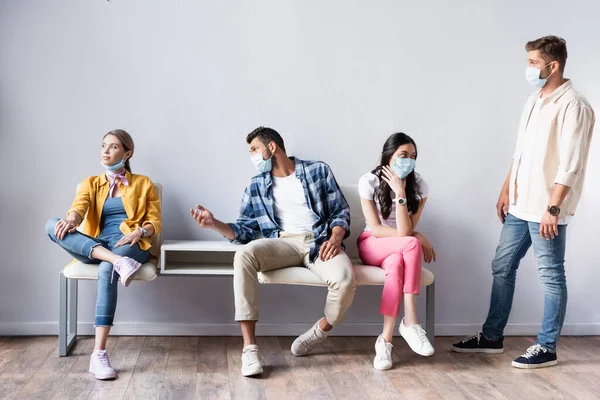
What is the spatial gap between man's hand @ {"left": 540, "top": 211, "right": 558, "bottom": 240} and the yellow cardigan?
165 centimetres

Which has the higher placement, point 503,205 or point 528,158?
point 528,158

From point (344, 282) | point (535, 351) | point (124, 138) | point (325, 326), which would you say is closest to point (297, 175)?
point (344, 282)

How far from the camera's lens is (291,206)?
3223 millimetres

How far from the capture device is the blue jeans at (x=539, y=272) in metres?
2.95

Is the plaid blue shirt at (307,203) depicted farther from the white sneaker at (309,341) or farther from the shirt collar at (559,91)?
the shirt collar at (559,91)

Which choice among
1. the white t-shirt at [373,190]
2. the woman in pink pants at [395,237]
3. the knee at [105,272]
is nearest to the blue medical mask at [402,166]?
the woman in pink pants at [395,237]

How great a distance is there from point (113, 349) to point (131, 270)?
53 centimetres

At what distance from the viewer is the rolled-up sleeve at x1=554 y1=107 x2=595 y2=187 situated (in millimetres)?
2809

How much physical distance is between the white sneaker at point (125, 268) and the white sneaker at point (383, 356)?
1.07 m

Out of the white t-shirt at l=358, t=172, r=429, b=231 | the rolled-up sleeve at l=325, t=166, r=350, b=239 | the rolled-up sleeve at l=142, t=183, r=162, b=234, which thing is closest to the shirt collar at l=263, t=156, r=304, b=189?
the rolled-up sleeve at l=325, t=166, r=350, b=239

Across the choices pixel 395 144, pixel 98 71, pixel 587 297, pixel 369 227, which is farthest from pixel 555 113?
pixel 98 71

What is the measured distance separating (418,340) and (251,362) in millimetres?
695

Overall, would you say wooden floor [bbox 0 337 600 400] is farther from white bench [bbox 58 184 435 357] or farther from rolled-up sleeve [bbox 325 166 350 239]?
rolled-up sleeve [bbox 325 166 350 239]

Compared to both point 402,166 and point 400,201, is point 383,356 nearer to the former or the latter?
point 400,201
